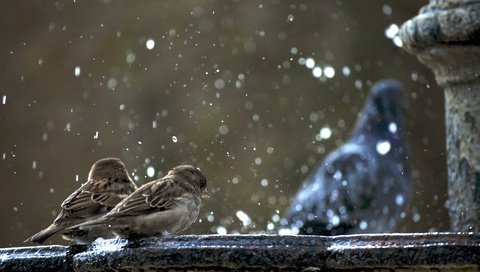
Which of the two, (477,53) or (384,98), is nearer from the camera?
(477,53)

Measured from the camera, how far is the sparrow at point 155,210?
2.75 meters

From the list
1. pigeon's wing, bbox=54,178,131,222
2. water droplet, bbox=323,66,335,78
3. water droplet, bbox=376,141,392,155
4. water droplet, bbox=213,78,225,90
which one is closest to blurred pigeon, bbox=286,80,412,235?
water droplet, bbox=376,141,392,155

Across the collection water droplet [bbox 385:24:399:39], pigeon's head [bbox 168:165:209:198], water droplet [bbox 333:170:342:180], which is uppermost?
pigeon's head [bbox 168:165:209:198]

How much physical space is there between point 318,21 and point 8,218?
319cm

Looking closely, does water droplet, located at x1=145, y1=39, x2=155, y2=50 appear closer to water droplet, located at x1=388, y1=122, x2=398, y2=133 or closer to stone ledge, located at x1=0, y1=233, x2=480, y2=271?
water droplet, located at x1=388, y1=122, x2=398, y2=133

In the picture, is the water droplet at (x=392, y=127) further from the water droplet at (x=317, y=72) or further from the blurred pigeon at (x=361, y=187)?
the water droplet at (x=317, y=72)

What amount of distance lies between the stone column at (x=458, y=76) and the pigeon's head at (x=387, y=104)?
345 centimetres

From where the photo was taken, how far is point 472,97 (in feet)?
12.6

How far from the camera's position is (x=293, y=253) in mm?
2238

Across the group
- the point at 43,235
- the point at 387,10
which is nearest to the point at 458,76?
the point at 43,235

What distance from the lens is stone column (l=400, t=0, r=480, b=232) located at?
366 centimetres

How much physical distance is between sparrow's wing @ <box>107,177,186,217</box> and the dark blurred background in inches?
224

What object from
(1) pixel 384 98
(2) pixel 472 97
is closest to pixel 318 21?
(1) pixel 384 98

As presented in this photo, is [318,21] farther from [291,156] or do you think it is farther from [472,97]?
[472,97]
